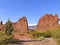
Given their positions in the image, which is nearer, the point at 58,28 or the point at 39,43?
the point at 58,28

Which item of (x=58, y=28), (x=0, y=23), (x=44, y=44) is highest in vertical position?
A: (x=0, y=23)

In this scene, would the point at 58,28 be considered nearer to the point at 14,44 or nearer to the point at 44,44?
the point at 44,44

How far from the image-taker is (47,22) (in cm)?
7338

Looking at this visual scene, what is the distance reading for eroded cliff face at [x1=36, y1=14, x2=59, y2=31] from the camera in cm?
7143

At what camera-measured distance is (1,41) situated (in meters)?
22.8

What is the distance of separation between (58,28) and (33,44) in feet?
18.1

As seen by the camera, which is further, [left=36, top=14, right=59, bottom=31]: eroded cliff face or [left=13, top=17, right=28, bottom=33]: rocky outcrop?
[left=13, top=17, right=28, bottom=33]: rocky outcrop

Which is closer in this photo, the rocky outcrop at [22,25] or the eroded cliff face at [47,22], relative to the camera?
the eroded cliff face at [47,22]

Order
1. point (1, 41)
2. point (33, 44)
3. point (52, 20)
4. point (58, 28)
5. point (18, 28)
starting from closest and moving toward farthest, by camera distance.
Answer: point (58, 28) < point (1, 41) < point (33, 44) < point (52, 20) < point (18, 28)

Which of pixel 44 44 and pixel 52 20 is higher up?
pixel 52 20

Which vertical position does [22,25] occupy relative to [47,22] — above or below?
below

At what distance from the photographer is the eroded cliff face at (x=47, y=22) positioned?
234 ft

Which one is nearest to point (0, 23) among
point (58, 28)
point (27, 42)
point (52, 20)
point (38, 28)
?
point (38, 28)

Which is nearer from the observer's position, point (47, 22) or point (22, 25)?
point (47, 22)
